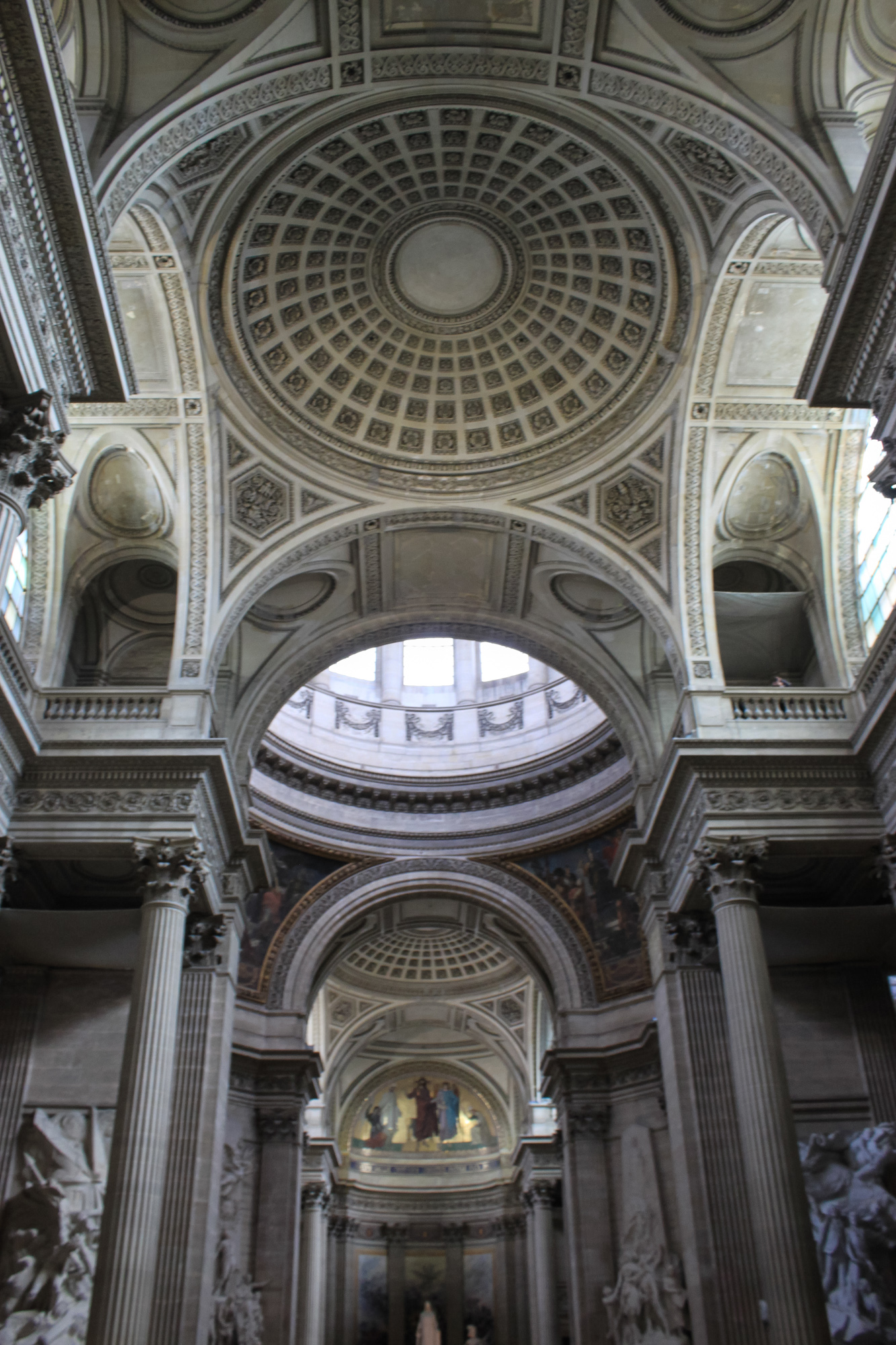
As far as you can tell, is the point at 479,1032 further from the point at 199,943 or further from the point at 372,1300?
the point at 199,943

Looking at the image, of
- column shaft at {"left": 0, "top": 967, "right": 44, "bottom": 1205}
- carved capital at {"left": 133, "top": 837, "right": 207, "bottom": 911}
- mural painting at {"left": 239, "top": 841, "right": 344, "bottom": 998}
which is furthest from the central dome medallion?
mural painting at {"left": 239, "top": 841, "right": 344, "bottom": 998}

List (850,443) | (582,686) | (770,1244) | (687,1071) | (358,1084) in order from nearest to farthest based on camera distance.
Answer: (770,1244) < (687,1071) < (850,443) < (582,686) < (358,1084)

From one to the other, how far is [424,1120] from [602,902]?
18.7 m

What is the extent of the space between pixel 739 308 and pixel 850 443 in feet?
9.70

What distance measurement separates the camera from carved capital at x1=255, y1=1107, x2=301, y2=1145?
25062mm

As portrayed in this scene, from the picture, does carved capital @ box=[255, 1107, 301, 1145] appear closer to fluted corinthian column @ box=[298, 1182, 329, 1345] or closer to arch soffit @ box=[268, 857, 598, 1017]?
arch soffit @ box=[268, 857, 598, 1017]

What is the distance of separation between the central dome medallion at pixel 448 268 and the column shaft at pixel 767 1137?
9202mm

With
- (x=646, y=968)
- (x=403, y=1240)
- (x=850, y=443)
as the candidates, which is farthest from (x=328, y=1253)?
(x=850, y=443)

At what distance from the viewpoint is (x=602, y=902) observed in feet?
93.9

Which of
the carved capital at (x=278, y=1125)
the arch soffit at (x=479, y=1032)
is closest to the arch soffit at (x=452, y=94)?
the carved capital at (x=278, y=1125)

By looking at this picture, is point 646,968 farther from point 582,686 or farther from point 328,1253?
point 328,1253

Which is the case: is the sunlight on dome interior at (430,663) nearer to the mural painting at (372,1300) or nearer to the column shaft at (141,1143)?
the mural painting at (372,1300)

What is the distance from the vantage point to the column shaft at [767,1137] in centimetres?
1124

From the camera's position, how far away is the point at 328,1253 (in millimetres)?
38125
